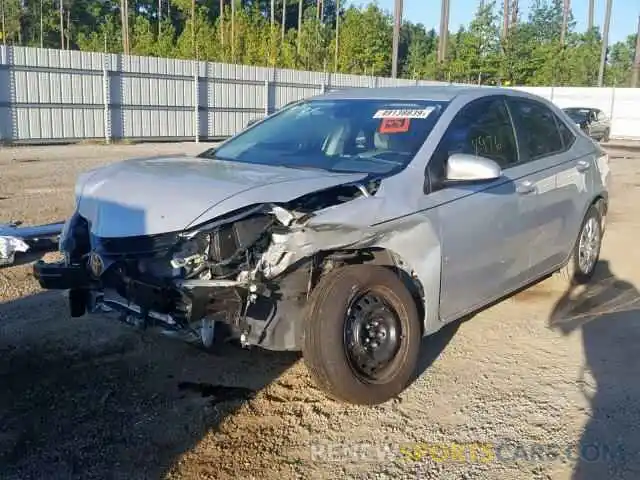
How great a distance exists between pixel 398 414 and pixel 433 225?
108 cm

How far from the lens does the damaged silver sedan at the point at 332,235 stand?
3320mm

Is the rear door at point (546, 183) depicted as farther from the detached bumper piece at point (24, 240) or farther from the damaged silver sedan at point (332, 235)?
the detached bumper piece at point (24, 240)

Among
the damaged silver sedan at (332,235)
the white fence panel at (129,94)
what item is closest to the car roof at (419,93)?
the damaged silver sedan at (332,235)

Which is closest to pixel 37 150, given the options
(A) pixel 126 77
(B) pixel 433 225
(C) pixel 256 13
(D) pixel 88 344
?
(A) pixel 126 77

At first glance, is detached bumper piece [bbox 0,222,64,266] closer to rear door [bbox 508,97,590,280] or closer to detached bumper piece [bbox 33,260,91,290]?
detached bumper piece [bbox 33,260,91,290]

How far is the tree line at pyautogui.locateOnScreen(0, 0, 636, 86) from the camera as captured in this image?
1449 inches

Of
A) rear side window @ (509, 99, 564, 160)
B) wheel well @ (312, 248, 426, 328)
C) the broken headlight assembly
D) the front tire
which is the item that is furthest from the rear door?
the broken headlight assembly

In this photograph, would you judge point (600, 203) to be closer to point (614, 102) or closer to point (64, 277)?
point (64, 277)

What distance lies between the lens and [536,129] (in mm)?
5223

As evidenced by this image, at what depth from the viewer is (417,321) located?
3811 millimetres

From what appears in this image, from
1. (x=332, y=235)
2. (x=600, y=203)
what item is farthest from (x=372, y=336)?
(x=600, y=203)

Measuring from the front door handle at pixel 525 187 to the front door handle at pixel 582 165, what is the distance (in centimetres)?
101

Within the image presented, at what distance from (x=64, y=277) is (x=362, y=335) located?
1677 millimetres

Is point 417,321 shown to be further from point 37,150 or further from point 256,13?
point 256,13
